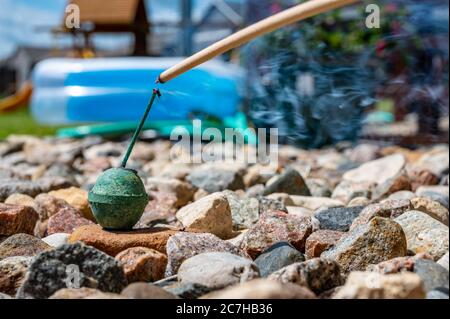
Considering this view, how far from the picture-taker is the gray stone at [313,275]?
7.03ft

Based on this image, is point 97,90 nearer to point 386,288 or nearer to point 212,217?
point 212,217

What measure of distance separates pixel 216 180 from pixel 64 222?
4.35ft

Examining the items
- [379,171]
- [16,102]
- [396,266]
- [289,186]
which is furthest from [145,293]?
[16,102]

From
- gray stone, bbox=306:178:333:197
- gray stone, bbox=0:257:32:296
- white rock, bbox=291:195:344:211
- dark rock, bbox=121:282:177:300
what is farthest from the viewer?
gray stone, bbox=306:178:333:197

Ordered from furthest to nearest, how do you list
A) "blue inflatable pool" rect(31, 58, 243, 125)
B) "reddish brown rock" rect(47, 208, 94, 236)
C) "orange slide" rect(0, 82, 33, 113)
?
1. "orange slide" rect(0, 82, 33, 113)
2. "blue inflatable pool" rect(31, 58, 243, 125)
3. "reddish brown rock" rect(47, 208, 94, 236)

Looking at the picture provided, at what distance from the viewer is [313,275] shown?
2.18 meters

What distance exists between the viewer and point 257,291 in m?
1.82

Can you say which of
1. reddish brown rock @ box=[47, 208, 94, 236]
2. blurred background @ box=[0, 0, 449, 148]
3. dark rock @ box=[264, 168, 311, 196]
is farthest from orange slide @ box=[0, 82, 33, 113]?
reddish brown rock @ box=[47, 208, 94, 236]

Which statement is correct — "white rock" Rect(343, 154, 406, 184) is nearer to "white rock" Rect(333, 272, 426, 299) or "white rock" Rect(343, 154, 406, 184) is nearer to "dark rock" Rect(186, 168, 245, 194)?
"dark rock" Rect(186, 168, 245, 194)

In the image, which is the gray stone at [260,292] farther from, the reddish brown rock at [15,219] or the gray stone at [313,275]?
the reddish brown rock at [15,219]

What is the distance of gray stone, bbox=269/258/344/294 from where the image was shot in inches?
84.4

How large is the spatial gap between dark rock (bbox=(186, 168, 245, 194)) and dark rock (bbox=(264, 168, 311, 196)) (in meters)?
0.27

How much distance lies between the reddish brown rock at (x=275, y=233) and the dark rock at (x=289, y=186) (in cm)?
126

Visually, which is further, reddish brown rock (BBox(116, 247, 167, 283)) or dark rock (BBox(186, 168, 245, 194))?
dark rock (BBox(186, 168, 245, 194))
